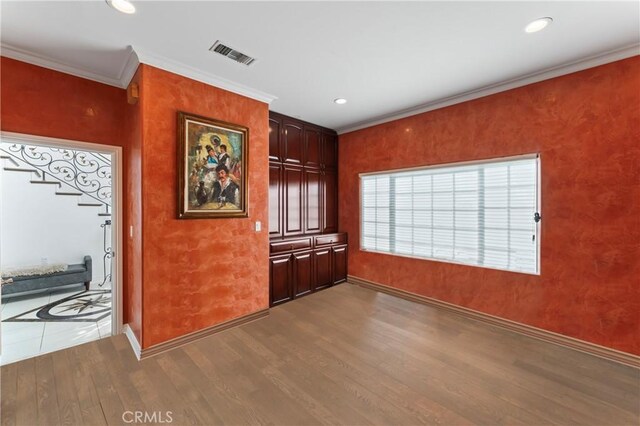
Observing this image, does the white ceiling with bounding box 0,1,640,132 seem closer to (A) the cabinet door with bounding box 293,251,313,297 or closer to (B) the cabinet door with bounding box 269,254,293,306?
(B) the cabinet door with bounding box 269,254,293,306

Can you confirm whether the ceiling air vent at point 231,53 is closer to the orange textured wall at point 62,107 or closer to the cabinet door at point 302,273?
the orange textured wall at point 62,107

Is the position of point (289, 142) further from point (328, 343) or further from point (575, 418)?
point (575, 418)

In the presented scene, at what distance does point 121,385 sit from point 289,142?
3351mm

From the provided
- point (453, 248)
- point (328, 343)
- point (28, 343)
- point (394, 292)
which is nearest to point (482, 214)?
point (453, 248)

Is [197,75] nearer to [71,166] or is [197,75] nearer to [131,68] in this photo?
[131,68]

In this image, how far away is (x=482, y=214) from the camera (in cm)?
324

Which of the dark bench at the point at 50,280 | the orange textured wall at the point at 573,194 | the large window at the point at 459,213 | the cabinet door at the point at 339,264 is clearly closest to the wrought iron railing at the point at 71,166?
the dark bench at the point at 50,280

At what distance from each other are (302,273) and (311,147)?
6.77 ft

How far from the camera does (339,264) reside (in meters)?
4.64

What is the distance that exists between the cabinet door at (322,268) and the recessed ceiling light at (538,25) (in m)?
3.44

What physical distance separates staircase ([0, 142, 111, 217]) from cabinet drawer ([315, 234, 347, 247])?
12.1 ft

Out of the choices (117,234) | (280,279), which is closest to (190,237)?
(117,234)

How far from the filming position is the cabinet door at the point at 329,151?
4666 millimetres

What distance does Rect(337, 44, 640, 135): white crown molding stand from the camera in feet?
7.68
